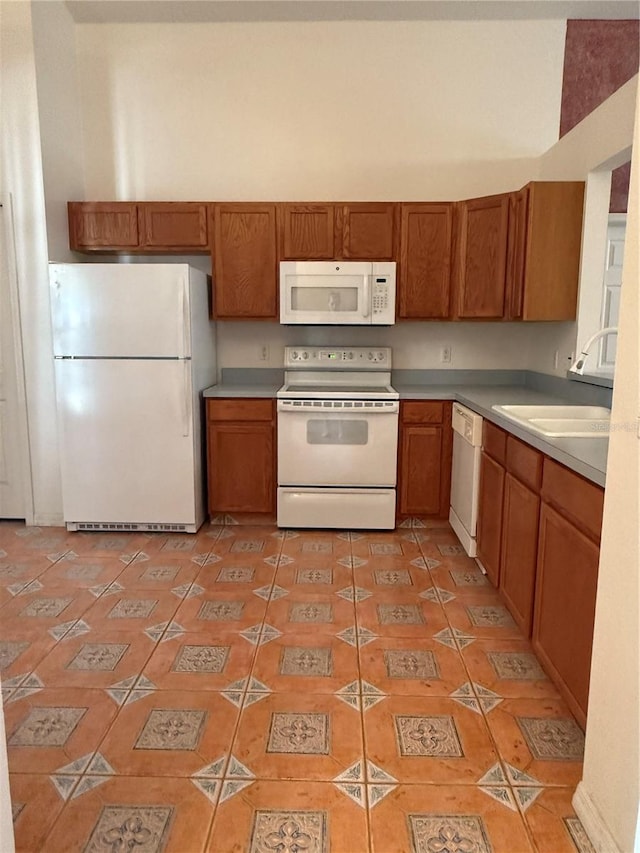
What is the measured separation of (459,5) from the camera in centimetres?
365

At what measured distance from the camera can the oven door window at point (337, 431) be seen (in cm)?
368

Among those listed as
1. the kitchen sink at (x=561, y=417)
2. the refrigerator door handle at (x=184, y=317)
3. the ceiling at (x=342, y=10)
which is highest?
the ceiling at (x=342, y=10)

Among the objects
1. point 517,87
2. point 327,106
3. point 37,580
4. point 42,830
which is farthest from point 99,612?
point 517,87

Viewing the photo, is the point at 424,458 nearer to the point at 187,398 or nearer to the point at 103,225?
the point at 187,398

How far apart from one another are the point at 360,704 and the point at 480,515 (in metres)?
1.38

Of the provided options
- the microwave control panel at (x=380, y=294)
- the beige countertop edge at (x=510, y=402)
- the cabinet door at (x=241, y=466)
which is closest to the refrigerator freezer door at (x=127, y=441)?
the cabinet door at (x=241, y=466)

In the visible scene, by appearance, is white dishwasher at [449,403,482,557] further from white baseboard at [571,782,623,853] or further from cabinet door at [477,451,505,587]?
white baseboard at [571,782,623,853]

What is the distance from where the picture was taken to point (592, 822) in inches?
58.9

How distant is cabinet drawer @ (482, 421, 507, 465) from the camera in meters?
2.72

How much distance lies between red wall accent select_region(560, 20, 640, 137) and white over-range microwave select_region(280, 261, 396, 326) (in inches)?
64.6

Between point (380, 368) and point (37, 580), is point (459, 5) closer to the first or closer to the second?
Answer: point (380, 368)

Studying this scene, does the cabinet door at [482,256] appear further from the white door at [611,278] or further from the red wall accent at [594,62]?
the red wall accent at [594,62]

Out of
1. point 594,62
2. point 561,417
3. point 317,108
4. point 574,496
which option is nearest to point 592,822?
point 574,496

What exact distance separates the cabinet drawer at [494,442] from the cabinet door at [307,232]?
158 cm
